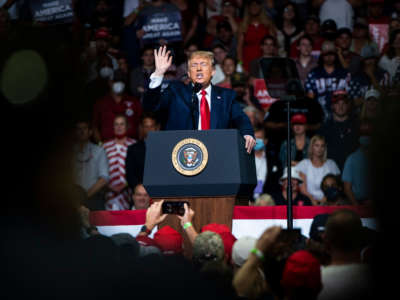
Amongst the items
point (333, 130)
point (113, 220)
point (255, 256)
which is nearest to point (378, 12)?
point (333, 130)

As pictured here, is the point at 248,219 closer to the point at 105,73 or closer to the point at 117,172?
the point at 117,172

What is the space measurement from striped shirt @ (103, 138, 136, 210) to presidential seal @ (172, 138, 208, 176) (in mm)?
3291

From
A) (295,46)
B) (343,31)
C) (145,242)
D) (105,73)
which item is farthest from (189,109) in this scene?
(295,46)

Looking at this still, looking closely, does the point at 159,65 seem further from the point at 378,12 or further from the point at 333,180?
the point at 378,12

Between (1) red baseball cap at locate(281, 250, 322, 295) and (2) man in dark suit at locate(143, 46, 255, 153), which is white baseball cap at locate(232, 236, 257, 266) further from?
(2) man in dark suit at locate(143, 46, 255, 153)

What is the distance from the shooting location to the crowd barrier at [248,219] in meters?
4.74

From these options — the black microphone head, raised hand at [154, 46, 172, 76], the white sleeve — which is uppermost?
raised hand at [154, 46, 172, 76]

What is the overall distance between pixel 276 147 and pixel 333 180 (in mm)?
1223

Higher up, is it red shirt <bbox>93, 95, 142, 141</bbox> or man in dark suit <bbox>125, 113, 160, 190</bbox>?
red shirt <bbox>93, 95, 142, 141</bbox>

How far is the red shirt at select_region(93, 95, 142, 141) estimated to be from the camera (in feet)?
26.3

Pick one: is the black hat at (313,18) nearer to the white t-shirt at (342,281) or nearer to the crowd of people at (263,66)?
the crowd of people at (263,66)

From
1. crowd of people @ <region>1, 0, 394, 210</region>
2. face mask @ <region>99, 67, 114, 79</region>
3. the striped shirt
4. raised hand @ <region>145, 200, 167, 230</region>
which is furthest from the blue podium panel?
face mask @ <region>99, 67, 114, 79</region>

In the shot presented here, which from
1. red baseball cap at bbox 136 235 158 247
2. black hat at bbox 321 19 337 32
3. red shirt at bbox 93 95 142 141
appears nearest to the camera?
red baseball cap at bbox 136 235 158 247

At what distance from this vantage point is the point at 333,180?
6.39 m
